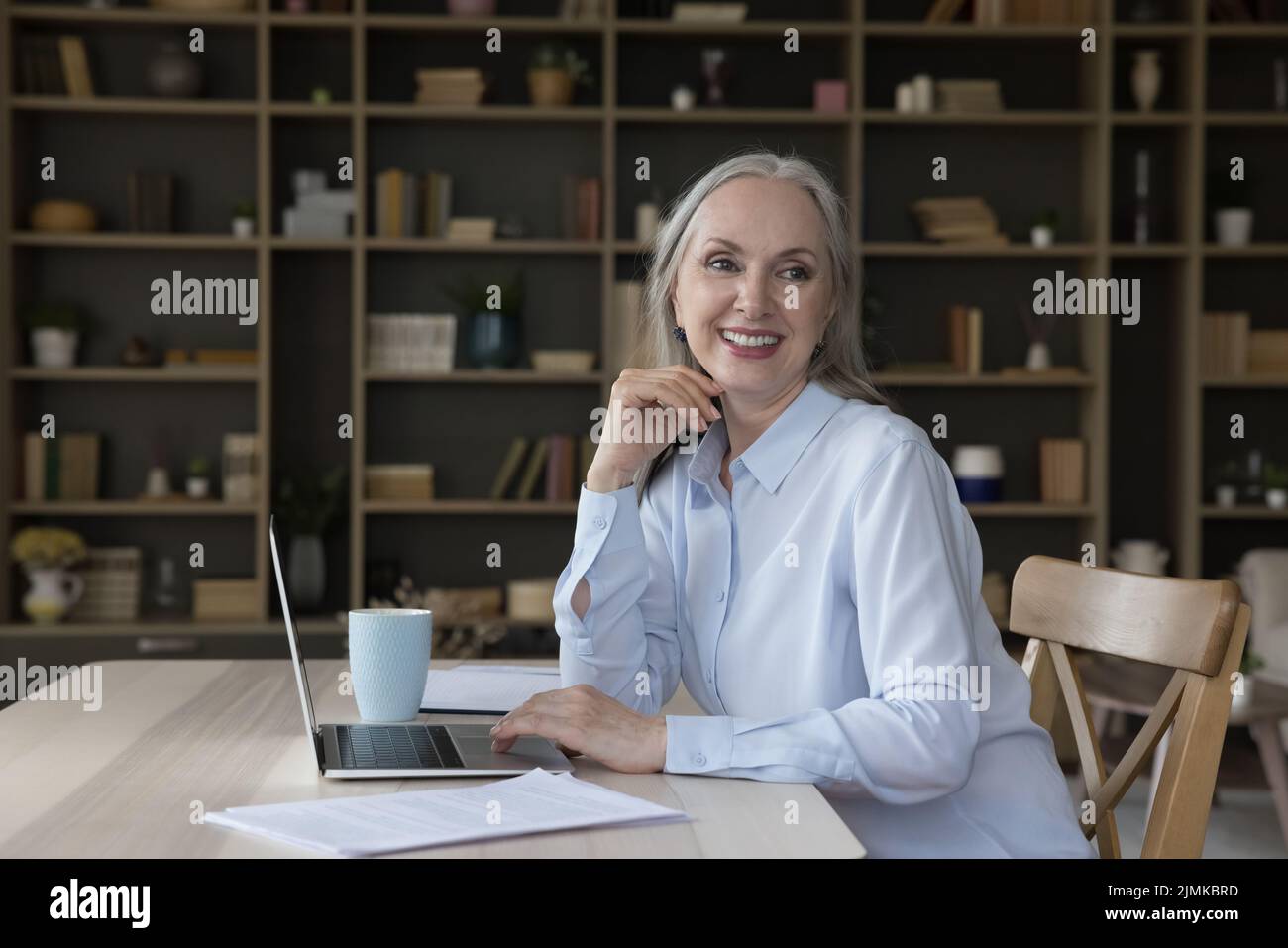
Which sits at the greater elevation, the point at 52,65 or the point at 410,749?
the point at 52,65

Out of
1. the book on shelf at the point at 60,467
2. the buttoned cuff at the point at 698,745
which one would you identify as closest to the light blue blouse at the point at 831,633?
the buttoned cuff at the point at 698,745

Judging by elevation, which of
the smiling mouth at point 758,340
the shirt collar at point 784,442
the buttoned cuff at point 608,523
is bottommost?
the buttoned cuff at point 608,523

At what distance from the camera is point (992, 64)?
15.4 feet

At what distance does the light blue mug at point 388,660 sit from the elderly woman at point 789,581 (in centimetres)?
17

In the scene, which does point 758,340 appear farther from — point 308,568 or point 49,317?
point 49,317

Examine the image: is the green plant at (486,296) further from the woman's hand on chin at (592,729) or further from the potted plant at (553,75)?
the woman's hand on chin at (592,729)

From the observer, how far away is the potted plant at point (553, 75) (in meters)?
4.41

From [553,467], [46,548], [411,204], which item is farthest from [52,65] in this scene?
[553,467]

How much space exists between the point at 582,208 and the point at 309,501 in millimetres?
1296

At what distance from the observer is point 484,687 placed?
60.9 inches
